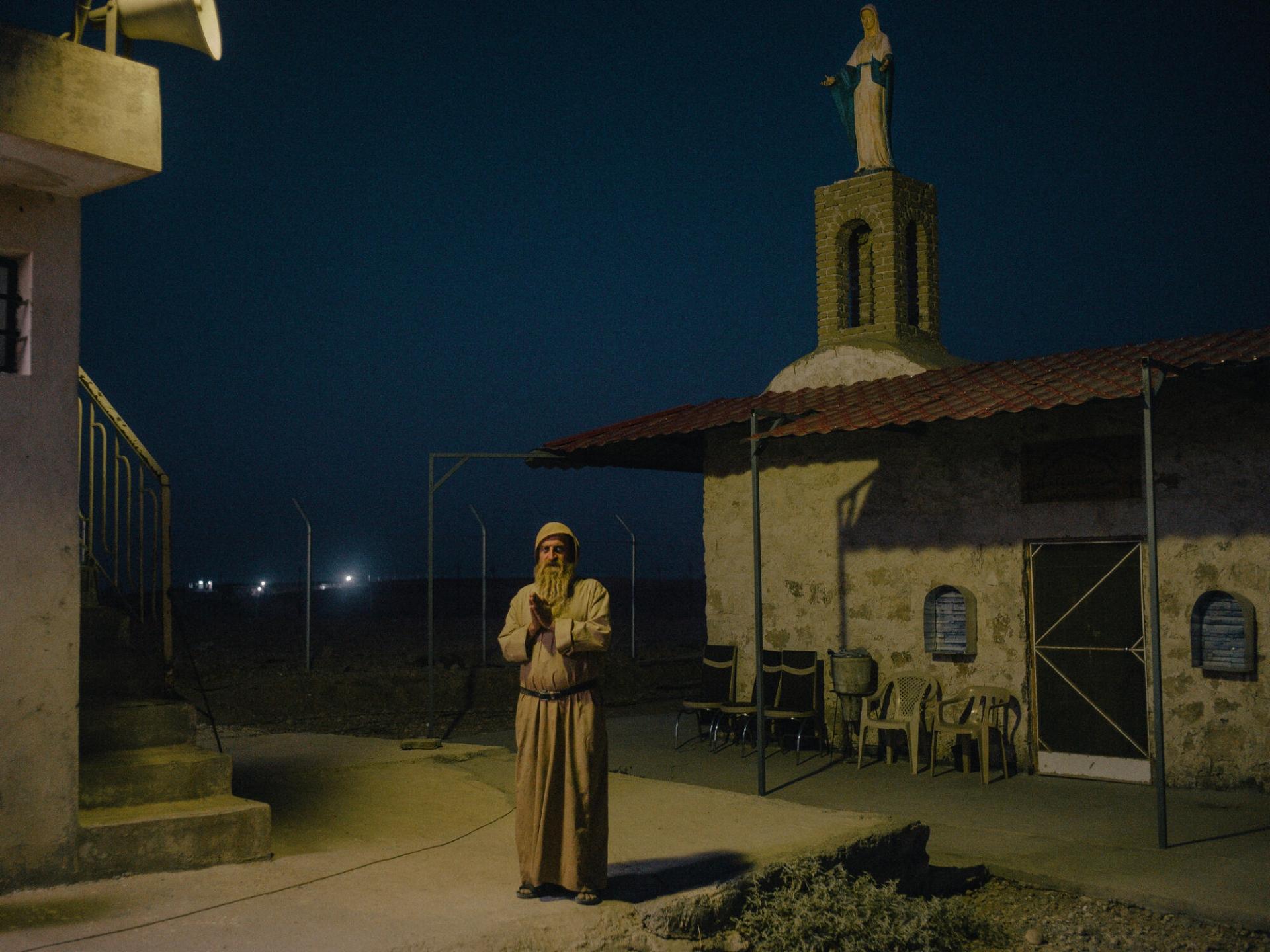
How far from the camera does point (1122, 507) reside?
350 inches

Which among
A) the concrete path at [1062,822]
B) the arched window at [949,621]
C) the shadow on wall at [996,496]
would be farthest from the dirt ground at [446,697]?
the shadow on wall at [996,496]

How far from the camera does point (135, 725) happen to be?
5996 mm

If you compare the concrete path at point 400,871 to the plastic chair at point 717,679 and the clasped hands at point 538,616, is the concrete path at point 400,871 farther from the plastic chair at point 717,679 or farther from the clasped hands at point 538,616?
the plastic chair at point 717,679

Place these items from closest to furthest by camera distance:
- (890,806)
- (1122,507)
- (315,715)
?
(890,806), (1122,507), (315,715)

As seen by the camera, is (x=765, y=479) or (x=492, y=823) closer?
(x=492, y=823)

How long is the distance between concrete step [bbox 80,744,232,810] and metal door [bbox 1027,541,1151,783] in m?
6.38

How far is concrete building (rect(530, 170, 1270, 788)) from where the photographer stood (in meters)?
8.32

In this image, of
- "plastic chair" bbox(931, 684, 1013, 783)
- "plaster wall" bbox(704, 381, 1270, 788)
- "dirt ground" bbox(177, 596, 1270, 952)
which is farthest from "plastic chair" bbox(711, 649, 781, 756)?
"dirt ground" bbox(177, 596, 1270, 952)

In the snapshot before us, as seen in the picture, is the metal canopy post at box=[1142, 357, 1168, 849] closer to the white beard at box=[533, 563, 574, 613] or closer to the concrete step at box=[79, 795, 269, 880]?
the white beard at box=[533, 563, 574, 613]

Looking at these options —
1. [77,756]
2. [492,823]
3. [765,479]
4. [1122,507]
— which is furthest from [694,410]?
[77,756]

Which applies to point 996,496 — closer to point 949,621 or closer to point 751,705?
point 949,621

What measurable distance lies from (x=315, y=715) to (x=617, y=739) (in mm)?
4684

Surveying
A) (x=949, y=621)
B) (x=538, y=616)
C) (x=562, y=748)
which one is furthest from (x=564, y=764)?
(x=949, y=621)

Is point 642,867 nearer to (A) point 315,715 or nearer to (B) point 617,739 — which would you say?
(B) point 617,739
